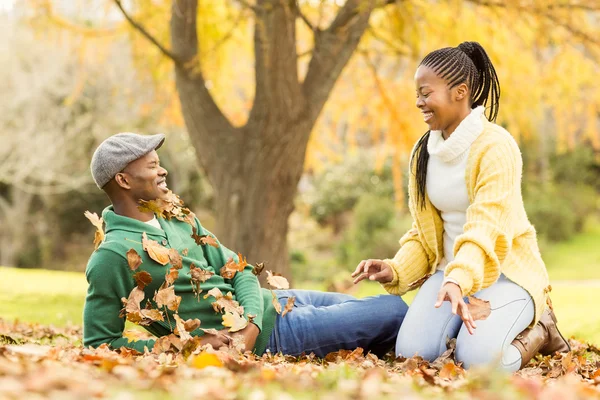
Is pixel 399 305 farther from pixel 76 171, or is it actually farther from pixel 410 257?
pixel 76 171

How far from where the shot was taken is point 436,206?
11.9 feet

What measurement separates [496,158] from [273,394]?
1.89 meters

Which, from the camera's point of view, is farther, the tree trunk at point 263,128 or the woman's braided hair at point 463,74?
the tree trunk at point 263,128

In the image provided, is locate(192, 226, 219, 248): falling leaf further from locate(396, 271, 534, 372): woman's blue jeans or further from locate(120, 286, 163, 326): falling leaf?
locate(396, 271, 534, 372): woman's blue jeans

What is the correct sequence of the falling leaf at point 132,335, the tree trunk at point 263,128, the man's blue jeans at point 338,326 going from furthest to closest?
the tree trunk at point 263,128 < the man's blue jeans at point 338,326 < the falling leaf at point 132,335

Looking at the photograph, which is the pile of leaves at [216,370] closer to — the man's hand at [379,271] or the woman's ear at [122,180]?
the woman's ear at [122,180]

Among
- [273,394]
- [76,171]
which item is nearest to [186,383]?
[273,394]

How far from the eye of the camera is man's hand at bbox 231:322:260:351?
3148 millimetres

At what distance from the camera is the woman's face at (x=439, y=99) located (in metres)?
3.37

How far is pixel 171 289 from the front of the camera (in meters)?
3.15

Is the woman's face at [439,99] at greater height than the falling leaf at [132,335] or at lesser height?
greater

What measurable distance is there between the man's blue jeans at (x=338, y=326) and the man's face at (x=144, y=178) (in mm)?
834

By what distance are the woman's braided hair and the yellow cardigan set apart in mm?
83

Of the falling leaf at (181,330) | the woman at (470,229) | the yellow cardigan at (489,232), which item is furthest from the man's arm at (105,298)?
the yellow cardigan at (489,232)
